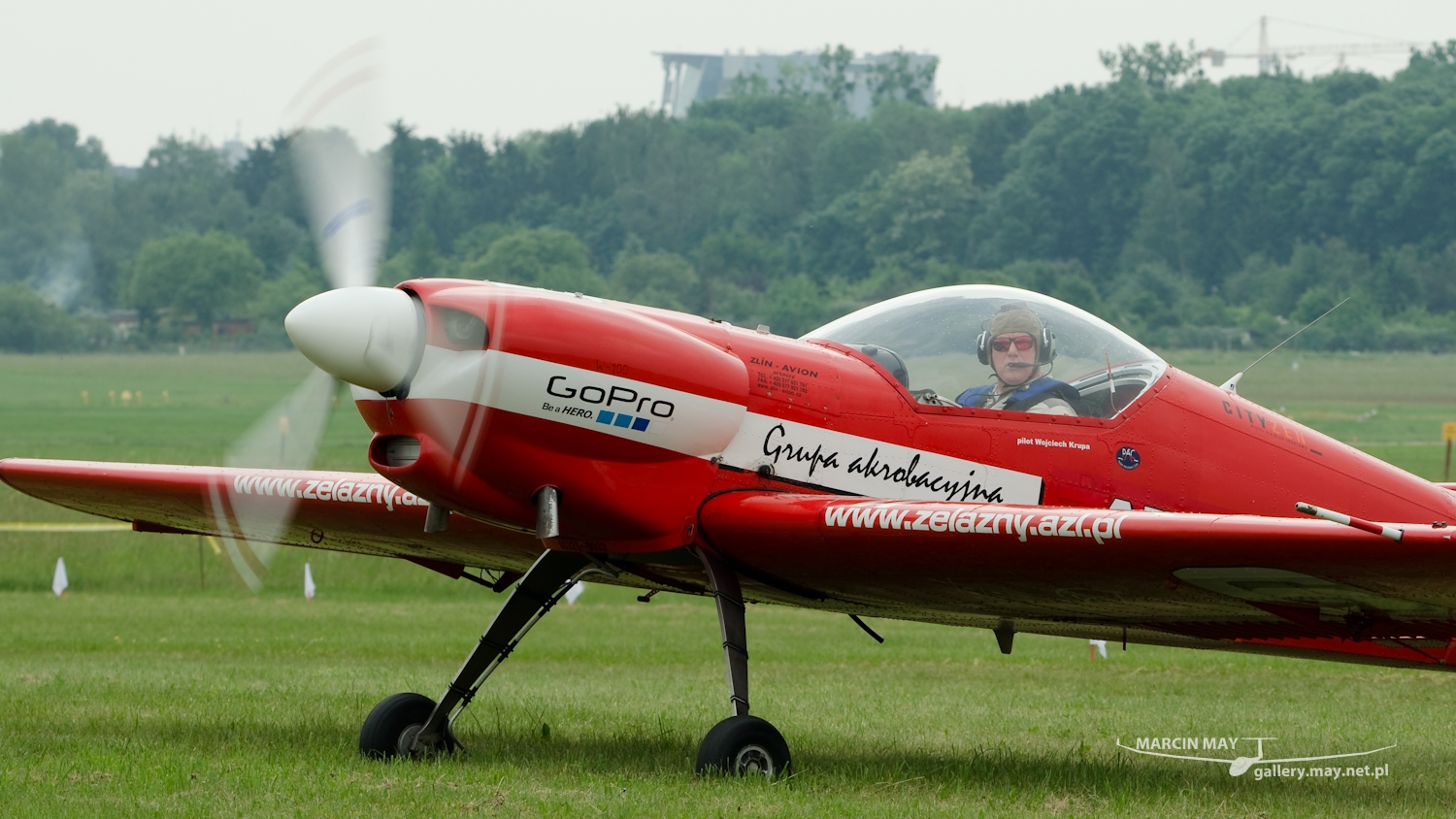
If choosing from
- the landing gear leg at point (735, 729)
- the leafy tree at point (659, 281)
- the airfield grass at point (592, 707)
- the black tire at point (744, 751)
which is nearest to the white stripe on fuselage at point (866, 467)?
the landing gear leg at point (735, 729)

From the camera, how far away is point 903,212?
90875 millimetres

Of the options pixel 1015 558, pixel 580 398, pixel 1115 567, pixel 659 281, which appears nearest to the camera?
pixel 1115 567


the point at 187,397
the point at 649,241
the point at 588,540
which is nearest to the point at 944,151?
the point at 649,241

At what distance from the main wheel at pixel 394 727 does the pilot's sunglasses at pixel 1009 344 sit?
12.4 ft

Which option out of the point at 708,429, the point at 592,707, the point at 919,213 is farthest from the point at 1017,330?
the point at 919,213

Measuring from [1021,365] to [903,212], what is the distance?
270 ft

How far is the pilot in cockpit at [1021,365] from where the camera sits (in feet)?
31.3

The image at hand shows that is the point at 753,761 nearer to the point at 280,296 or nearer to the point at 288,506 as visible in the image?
the point at 288,506

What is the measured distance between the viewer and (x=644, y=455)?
8.77 metres

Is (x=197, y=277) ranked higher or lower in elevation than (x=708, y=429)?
lower

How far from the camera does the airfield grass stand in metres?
8.27

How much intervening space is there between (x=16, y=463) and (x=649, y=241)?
78.0 metres

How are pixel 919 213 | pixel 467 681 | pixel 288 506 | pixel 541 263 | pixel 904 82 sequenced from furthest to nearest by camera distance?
pixel 904 82, pixel 919 213, pixel 541 263, pixel 288 506, pixel 467 681

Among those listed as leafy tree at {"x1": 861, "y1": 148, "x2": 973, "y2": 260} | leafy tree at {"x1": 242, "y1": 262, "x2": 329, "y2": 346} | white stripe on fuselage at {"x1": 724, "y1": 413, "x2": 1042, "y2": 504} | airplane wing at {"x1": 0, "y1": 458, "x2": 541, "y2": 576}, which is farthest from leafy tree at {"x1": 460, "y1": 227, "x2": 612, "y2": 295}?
white stripe on fuselage at {"x1": 724, "y1": 413, "x2": 1042, "y2": 504}
